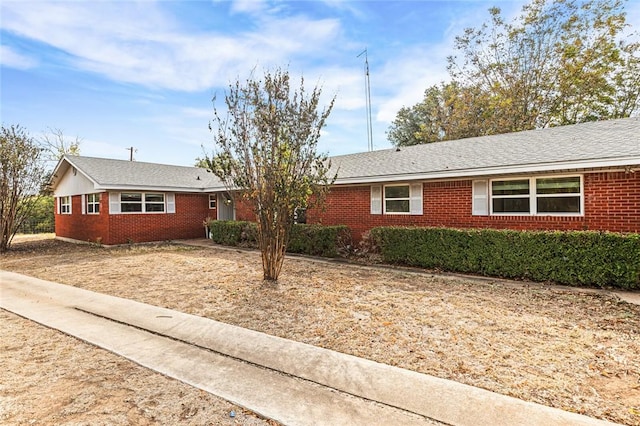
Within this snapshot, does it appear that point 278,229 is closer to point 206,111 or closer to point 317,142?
point 317,142

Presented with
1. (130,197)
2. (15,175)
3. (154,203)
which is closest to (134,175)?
(130,197)

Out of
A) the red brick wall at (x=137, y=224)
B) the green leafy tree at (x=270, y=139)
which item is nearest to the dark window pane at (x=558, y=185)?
the green leafy tree at (x=270, y=139)

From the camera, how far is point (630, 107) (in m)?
19.5

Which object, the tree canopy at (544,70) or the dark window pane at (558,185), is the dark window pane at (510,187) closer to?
the dark window pane at (558,185)

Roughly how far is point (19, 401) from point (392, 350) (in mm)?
3787

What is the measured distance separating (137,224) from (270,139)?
39.2 ft

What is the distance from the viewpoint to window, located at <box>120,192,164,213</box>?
1584 centimetres

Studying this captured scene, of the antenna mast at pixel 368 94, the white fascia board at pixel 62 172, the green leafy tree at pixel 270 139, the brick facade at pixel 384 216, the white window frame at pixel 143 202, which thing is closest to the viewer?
the green leafy tree at pixel 270 139

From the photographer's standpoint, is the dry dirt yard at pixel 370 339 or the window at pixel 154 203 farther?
the window at pixel 154 203

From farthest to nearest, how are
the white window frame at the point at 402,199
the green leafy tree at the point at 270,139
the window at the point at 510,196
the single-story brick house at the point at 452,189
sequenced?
the white window frame at the point at 402,199, the window at the point at 510,196, the single-story brick house at the point at 452,189, the green leafy tree at the point at 270,139

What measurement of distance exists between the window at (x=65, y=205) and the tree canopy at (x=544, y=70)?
2408cm

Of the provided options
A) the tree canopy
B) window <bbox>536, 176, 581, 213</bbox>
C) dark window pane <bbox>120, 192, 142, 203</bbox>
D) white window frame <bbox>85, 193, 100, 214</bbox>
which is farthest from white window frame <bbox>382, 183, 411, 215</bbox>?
the tree canopy

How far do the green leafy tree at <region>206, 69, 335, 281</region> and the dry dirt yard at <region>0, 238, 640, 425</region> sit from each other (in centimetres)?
210

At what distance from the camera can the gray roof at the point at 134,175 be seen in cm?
1534
